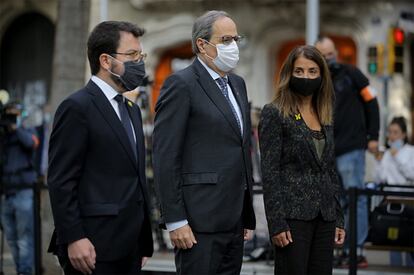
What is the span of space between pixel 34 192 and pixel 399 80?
1069 cm

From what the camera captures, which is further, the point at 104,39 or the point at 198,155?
the point at 198,155

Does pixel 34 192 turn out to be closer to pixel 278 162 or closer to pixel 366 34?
pixel 278 162

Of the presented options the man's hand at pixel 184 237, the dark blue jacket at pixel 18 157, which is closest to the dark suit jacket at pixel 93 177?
Result: the man's hand at pixel 184 237

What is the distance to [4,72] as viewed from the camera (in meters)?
22.3

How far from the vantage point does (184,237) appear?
204 inches

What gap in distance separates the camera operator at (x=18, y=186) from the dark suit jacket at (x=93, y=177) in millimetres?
4797

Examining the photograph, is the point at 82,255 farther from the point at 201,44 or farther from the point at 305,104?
the point at 305,104

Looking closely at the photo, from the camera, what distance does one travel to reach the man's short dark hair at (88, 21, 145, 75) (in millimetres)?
5059

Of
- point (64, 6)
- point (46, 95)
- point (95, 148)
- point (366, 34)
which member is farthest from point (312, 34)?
point (46, 95)

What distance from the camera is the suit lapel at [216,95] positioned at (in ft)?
17.7

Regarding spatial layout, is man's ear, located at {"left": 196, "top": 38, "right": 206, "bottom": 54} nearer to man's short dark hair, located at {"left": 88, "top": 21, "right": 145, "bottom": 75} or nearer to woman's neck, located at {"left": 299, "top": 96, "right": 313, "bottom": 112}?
man's short dark hair, located at {"left": 88, "top": 21, "right": 145, "bottom": 75}

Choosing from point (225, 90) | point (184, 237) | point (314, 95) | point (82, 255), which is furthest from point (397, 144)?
point (82, 255)

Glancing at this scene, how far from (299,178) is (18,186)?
487 cm

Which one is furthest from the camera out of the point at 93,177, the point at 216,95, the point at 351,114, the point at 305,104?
the point at 351,114
